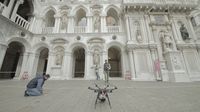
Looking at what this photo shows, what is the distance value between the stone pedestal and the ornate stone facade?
1.23 ft

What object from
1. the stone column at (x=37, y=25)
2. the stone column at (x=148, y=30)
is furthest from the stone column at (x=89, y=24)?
the stone column at (x=148, y=30)

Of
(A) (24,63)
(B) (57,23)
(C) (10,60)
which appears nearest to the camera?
(A) (24,63)

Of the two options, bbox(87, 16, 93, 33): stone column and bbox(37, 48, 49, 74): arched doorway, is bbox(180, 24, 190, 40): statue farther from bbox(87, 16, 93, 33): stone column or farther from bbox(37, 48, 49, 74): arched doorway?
bbox(37, 48, 49, 74): arched doorway

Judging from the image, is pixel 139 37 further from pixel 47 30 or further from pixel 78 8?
pixel 47 30

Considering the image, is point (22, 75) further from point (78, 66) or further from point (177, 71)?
point (177, 71)

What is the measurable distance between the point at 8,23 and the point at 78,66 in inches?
367

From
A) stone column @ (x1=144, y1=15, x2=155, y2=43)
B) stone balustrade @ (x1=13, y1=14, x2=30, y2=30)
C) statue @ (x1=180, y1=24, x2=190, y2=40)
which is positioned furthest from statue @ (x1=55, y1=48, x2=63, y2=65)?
statue @ (x1=180, y1=24, x2=190, y2=40)

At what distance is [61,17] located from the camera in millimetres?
12742

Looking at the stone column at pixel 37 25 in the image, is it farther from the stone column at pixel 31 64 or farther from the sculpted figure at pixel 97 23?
the sculpted figure at pixel 97 23

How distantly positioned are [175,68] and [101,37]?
7812mm

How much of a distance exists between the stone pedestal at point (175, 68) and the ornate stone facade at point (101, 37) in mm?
374

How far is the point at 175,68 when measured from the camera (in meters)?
7.95

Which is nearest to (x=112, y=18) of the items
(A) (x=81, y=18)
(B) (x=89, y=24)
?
(B) (x=89, y=24)

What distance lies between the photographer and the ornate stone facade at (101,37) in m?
9.84
